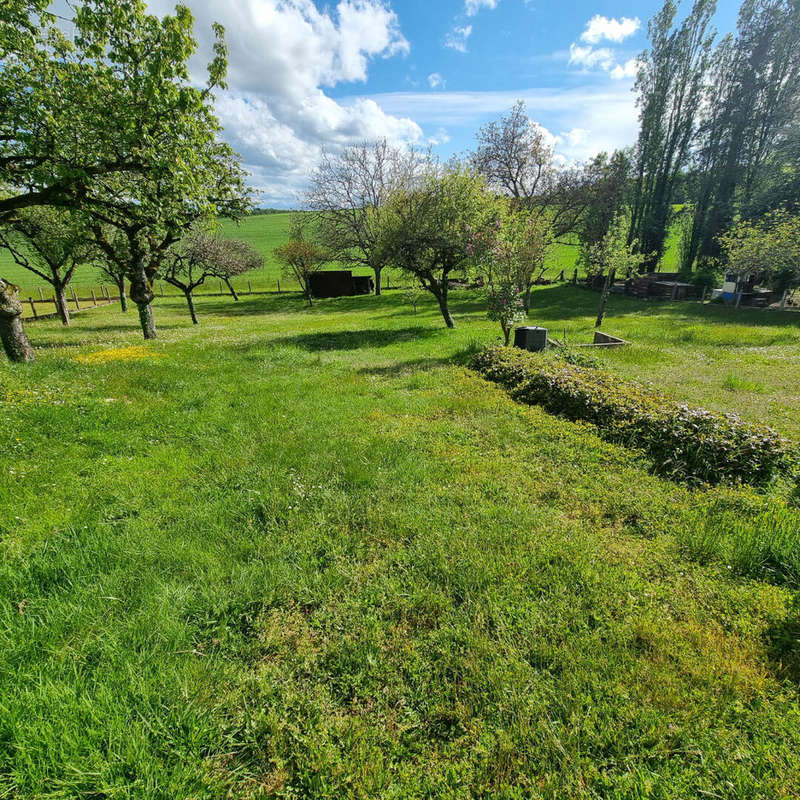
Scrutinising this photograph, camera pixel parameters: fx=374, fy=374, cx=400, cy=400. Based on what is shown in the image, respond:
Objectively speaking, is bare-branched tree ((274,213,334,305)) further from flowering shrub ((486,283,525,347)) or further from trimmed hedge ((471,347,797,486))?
trimmed hedge ((471,347,797,486))

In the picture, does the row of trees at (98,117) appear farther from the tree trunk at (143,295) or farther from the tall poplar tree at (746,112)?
the tall poplar tree at (746,112)

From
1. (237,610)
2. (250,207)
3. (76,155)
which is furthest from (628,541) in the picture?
(250,207)

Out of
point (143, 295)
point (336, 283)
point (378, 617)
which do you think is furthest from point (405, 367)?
point (336, 283)

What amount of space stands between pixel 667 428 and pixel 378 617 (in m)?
5.26

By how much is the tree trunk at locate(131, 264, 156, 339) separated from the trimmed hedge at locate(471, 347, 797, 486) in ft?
52.7

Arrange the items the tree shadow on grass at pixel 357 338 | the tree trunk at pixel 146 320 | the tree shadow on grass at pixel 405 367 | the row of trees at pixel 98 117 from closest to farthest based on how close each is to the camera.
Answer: the row of trees at pixel 98 117 < the tree shadow on grass at pixel 405 367 < the tree shadow on grass at pixel 357 338 < the tree trunk at pixel 146 320

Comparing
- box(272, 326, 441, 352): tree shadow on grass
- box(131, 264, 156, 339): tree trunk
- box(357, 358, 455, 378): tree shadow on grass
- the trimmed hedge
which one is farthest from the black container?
box(131, 264, 156, 339): tree trunk

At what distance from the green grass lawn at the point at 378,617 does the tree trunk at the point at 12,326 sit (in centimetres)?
451

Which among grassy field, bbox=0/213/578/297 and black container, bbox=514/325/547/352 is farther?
grassy field, bbox=0/213/578/297

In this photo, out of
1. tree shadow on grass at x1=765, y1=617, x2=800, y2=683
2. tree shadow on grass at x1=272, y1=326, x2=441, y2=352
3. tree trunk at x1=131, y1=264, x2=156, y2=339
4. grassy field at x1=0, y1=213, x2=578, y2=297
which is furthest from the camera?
grassy field at x1=0, y1=213, x2=578, y2=297

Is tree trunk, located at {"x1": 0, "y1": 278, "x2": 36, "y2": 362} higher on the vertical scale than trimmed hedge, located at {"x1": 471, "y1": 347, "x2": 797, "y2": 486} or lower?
higher

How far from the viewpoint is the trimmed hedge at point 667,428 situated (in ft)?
16.6

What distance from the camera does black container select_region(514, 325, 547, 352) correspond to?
12156 mm

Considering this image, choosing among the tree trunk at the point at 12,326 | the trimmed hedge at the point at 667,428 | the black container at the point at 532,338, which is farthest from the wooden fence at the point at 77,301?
the trimmed hedge at the point at 667,428
